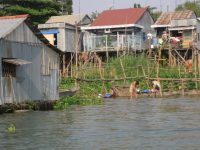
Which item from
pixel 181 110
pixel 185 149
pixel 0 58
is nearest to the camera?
pixel 185 149

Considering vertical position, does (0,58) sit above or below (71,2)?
below

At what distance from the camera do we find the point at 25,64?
22469mm

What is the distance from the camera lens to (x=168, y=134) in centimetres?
1569

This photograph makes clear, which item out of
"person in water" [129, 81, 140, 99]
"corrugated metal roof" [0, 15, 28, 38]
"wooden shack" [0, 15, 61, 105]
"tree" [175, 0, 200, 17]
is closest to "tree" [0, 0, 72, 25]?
"person in water" [129, 81, 140, 99]

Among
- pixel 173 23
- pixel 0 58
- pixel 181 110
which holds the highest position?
pixel 173 23

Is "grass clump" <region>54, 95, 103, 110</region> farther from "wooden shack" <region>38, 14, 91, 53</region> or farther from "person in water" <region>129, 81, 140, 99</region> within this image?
"wooden shack" <region>38, 14, 91, 53</region>

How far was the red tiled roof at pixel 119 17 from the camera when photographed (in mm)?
44591

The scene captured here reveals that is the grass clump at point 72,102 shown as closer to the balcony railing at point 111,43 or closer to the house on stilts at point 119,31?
the balcony railing at point 111,43

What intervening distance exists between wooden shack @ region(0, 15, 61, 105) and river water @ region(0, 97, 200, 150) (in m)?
1.10

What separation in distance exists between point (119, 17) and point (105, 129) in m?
29.2

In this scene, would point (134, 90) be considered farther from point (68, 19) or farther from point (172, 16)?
point (68, 19)

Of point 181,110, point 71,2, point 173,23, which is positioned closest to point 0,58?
point 181,110

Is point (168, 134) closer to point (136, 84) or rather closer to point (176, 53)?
point (136, 84)

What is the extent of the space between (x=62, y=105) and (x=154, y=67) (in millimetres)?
14440
